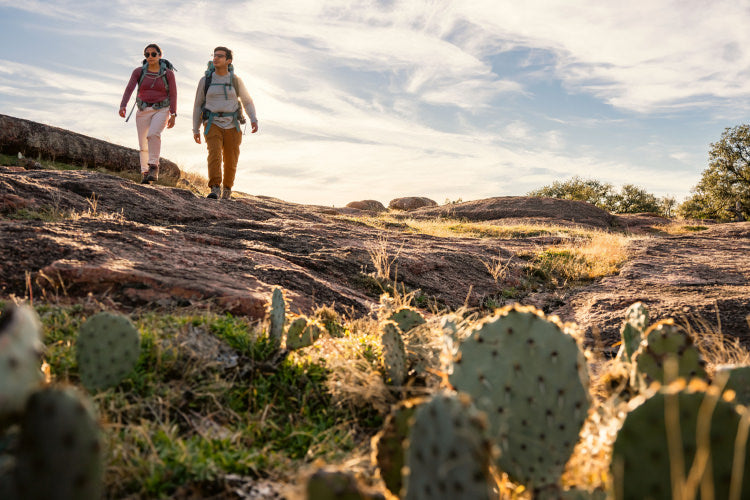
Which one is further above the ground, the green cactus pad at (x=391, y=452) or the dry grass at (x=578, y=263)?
the dry grass at (x=578, y=263)

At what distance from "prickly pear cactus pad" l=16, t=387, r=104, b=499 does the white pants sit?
33.7 feet

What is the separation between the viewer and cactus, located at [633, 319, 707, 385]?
85.4 inches

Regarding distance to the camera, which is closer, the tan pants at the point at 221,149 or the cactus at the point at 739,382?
the cactus at the point at 739,382

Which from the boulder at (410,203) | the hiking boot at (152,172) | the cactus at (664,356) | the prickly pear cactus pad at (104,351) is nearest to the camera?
the cactus at (664,356)

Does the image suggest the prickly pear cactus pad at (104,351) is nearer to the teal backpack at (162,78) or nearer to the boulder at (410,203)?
the teal backpack at (162,78)

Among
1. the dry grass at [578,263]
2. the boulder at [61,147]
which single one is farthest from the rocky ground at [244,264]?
the boulder at [61,147]

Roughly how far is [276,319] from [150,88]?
8.80 m

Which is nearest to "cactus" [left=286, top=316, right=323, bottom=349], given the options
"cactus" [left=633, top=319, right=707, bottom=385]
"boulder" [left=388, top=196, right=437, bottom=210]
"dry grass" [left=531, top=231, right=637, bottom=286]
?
"cactus" [left=633, top=319, right=707, bottom=385]

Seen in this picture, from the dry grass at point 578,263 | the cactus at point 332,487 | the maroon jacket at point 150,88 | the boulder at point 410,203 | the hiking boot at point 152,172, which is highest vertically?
the maroon jacket at point 150,88

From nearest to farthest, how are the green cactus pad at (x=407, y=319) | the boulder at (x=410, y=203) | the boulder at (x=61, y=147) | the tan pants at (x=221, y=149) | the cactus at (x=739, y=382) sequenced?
the cactus at (x=739, y=382), the green cactus pad at (x=407, y=319), the tan pants at (x=221, y=149), the boulder at (x=61, y=147), the boulder at (x=410, y=203)

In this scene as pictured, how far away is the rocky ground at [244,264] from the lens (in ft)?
12.3

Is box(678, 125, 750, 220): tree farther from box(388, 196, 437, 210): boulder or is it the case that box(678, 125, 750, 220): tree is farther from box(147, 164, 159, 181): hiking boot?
box(147, 164, 159, 181): hiking boot

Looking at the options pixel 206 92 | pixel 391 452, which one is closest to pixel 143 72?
pixel 206 92

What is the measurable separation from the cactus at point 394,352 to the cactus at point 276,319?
676 mm
